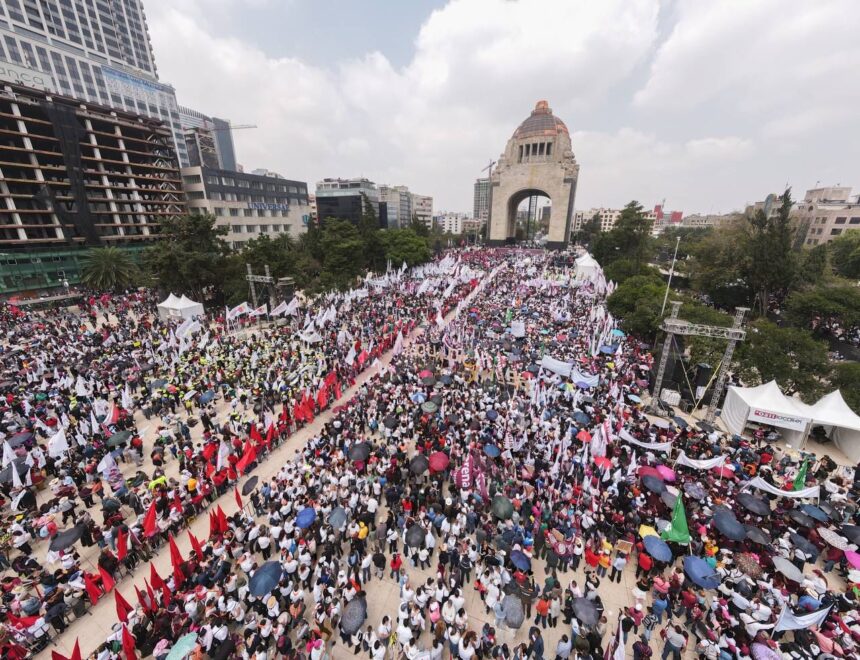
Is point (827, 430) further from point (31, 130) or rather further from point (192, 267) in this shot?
point (31, 130)

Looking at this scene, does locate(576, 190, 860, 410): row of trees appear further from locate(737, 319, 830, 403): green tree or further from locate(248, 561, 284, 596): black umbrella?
locate(248, 561, 284, 596): black umbrella

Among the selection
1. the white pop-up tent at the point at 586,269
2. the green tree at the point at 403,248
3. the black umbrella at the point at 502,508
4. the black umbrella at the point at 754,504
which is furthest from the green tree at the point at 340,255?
the black umbrella at the point at 754,504

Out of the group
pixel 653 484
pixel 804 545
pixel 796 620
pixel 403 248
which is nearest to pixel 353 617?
pixel 796 620

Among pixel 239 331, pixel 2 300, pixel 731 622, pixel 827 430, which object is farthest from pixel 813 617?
pixel 2 300

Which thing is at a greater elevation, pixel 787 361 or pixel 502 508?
pixel 787 361

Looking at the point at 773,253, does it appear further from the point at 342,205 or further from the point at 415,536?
the point at 342,205

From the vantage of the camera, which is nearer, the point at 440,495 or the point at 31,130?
the point at 440,495

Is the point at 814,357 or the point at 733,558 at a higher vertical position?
the point at 814,357
